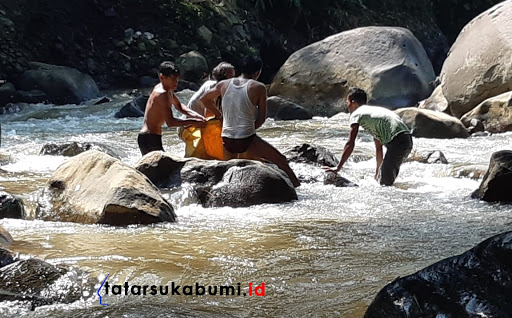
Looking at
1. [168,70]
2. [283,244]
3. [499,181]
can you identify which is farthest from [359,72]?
[283,244]

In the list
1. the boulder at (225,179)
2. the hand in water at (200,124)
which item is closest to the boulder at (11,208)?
the boulder at (225,179)

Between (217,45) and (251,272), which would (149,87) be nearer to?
(217,45)

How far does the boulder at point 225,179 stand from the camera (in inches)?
245

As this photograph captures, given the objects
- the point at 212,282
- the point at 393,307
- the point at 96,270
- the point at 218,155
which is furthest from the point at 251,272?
the point at 218,155

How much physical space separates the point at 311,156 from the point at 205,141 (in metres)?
1.24

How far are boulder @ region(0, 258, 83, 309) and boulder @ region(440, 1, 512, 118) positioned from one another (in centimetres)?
900

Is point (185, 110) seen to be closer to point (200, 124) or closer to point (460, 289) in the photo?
point (200, 124)

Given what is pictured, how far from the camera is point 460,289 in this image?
2684 mm

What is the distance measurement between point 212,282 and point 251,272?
0.28m

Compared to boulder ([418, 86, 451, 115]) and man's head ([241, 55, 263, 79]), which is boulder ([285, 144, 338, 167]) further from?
boulder ([418, 86, 451, 115])

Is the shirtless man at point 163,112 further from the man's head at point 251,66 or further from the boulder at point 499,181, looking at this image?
the boulder at point 499,181

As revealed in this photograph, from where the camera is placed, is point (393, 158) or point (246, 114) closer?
point (246, 114)

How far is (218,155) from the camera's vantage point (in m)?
7.45

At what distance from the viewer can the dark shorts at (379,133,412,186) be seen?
7.33 metres
